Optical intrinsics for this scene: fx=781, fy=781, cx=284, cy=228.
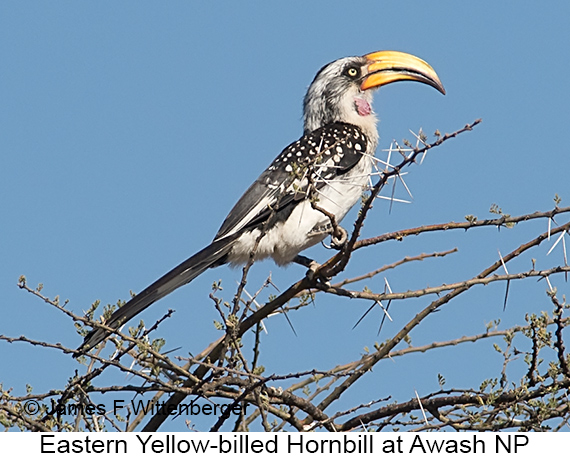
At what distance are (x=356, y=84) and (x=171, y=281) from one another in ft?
8.66

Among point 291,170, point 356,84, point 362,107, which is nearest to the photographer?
point 291,170

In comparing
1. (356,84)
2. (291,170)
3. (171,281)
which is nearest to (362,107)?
(356,84)

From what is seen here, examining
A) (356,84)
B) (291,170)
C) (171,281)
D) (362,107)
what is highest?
(356,84)

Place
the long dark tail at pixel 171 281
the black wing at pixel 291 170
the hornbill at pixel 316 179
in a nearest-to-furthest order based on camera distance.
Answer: the long dark tail at pixel 171 281 < the hornbill at pixel 316 179 < the black wing at pixel 291 170

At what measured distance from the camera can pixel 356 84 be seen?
6.02 m

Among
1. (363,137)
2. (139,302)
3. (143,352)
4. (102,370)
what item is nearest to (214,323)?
(143,352)

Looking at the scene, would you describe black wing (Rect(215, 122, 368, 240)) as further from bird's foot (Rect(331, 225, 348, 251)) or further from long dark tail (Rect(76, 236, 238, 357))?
bird's foot (Rect(331, 225, 348, 251))

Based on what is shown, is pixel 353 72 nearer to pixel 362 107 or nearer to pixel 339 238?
pixel 362 107

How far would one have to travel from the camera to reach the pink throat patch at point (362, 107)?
19.3 feet

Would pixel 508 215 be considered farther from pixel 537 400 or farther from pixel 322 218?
pixel 322 218

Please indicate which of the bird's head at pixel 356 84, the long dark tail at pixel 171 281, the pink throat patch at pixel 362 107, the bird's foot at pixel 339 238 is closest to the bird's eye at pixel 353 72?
the bird's head at pixel 356 84

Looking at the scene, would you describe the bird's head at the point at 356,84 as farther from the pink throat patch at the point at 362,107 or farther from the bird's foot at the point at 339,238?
the bird's foot at the point at 339,238

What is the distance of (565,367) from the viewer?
287cm
